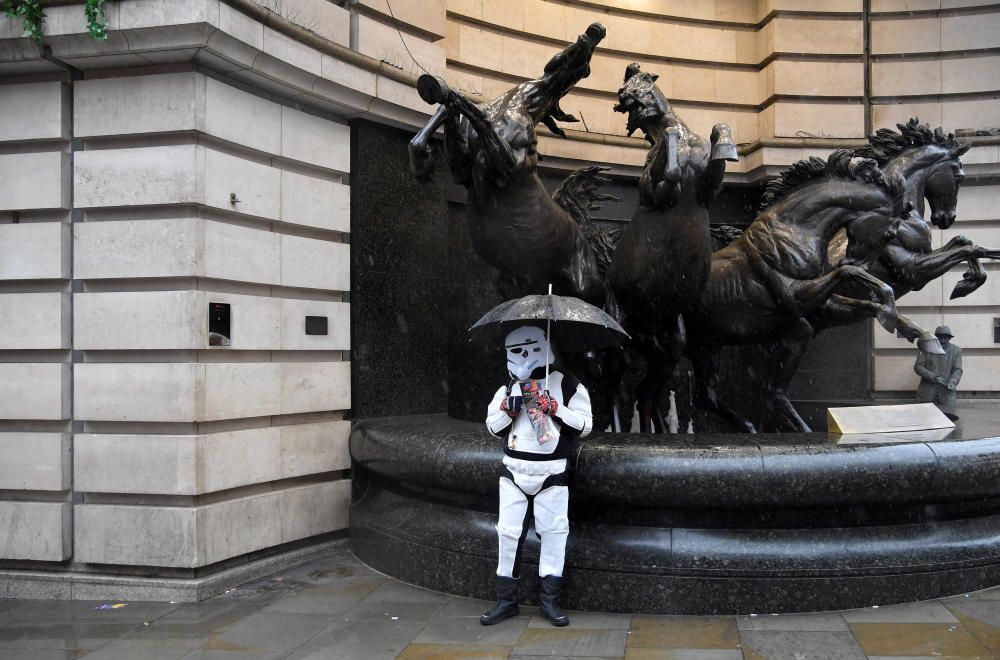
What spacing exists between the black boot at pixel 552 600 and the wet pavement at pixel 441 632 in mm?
58

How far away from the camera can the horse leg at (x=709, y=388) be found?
8.15 metres

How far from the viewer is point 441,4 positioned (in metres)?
9.54

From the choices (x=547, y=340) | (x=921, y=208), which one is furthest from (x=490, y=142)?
(x=921, y=208)

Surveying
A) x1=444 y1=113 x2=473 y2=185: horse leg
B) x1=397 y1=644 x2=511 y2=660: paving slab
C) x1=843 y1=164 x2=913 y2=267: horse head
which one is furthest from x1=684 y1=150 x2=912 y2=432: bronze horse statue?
x1=397 y1=644 x2=511 y2=660: paving slab

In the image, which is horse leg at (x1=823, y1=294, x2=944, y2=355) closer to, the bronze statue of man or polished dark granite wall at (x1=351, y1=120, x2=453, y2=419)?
the bronze statue of man

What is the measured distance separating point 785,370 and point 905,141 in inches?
136

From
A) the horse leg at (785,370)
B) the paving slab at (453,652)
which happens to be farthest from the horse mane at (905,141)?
the paving slab at (453,652)

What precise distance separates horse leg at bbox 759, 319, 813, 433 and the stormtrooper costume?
338cm

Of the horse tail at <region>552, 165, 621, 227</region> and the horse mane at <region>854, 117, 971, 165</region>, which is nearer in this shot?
the horse tail at <region>552, 165, 621, 227</region>

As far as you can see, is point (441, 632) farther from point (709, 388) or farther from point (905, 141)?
point (905, 141)

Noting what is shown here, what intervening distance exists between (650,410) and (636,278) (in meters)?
1.53

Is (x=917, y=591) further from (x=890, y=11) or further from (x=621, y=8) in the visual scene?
(x=890, y=11)

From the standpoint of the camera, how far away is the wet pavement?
4.89m

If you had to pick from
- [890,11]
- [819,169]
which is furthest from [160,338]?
[890,11]
